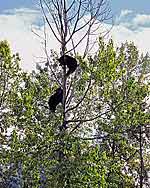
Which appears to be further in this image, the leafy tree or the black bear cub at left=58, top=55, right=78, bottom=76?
the black bear cub at left=58, top=55, right=78, bottom=76

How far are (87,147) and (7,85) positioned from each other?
7.06 metres

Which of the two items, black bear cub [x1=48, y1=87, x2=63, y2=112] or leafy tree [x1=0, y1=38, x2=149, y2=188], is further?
black bear cub [x1=48, y1=87, x2=63, y2=112]

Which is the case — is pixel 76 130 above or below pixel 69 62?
below

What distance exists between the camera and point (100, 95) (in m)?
10.5

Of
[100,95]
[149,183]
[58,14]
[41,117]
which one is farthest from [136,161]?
[58,14]

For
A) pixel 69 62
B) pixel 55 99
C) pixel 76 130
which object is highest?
pixel 69 62

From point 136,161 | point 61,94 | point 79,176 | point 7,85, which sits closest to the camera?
point 79,176

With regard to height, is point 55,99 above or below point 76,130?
above

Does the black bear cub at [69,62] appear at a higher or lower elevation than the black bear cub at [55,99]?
higher

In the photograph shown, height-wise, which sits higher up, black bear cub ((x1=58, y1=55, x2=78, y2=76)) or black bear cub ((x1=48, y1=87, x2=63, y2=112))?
black bear cub ((x1=58, y1=55, x2=78, y2=76))

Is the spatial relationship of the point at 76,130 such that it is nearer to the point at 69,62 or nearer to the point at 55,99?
the point at 55,99

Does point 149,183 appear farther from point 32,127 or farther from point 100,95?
point 32,127

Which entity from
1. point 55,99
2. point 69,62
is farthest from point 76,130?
point 69,62

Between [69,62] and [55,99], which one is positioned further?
[55,99]
